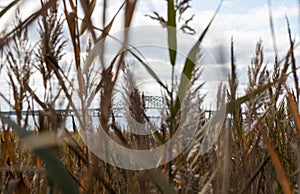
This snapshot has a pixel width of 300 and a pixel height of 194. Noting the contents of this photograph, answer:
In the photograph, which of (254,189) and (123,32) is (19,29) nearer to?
(123,32)

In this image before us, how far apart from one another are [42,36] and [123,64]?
0.16 meters

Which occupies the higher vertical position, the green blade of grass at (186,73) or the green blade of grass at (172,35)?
the green blade of grass at (172,35)

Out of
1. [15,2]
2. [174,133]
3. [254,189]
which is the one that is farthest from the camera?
[254,189]

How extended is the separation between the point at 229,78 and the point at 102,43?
0.75ft

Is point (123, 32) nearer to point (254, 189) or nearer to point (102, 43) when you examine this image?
point (102, 43)

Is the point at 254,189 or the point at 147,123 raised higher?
the point at 147,123

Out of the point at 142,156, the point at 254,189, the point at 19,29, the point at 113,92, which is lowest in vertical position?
the point at 254,189

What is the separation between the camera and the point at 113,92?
843mm

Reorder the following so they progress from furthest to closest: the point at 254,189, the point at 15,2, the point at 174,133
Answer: the point at 254,189 < the point at 15,2 < the point at 174,133

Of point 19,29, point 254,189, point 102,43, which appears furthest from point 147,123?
A: point 254,189

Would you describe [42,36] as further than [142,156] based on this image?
Yes

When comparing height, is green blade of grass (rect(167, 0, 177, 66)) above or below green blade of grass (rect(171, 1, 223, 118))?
above

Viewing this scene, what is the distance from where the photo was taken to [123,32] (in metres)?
0.79

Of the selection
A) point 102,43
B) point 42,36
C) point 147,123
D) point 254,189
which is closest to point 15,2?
point 42,36
